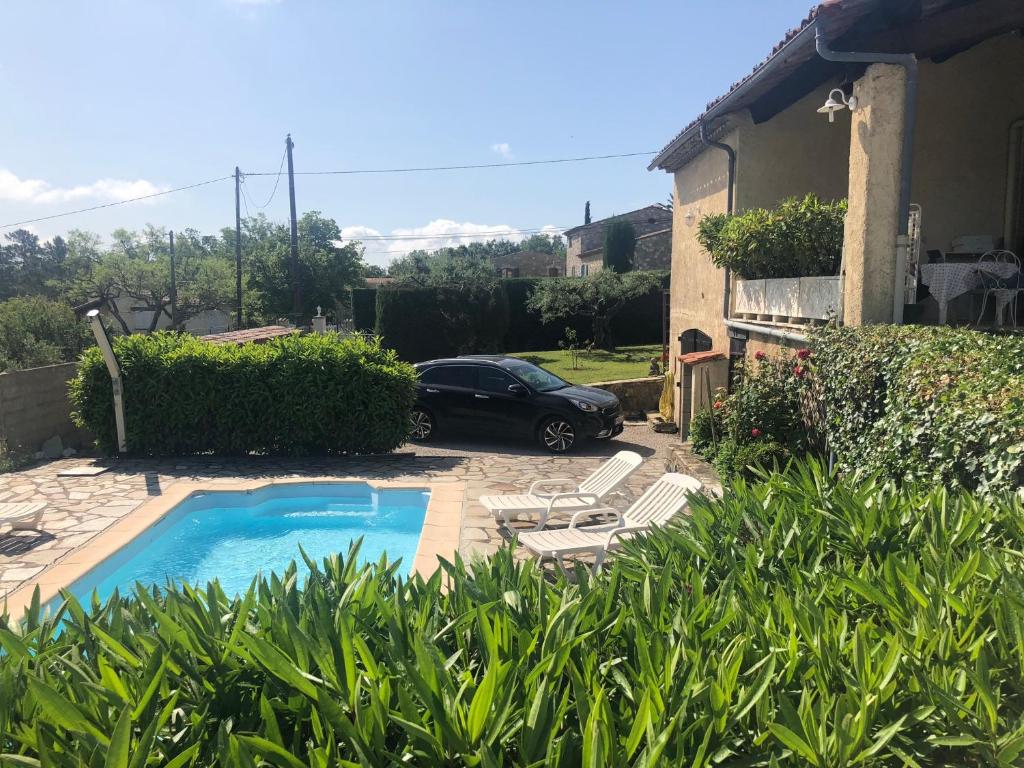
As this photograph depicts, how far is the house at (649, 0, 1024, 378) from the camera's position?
7660 millimetres

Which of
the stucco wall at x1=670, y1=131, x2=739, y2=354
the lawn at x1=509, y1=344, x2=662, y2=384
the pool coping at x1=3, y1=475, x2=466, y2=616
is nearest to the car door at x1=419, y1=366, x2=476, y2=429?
the pool coping at x1=3, y1=475, x2=466, y2=616

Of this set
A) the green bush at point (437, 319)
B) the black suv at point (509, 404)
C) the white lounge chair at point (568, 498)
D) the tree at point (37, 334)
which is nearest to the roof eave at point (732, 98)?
the white lounge chair at point (568, 498)

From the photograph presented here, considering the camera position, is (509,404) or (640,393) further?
(640,393)

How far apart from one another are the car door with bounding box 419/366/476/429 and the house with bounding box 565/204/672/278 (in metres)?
19.4

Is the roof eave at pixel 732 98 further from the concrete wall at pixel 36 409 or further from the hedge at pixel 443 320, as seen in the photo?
the hedge at pixel 443 320

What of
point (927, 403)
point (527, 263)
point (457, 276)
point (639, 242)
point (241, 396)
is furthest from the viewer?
point (527, 263)

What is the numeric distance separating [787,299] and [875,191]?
2.28 m

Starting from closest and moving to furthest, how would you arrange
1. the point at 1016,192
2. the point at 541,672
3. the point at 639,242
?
the point at 541,672, the point at 1016,192, the point at 639,242

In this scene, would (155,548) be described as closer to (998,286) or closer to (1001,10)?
(998,286)

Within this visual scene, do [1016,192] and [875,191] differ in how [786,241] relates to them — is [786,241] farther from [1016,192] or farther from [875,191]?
[1016,192]

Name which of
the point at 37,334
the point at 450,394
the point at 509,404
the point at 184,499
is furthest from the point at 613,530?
the point at 37,334

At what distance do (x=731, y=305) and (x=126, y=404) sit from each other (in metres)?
10.2

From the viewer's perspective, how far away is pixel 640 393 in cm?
1789

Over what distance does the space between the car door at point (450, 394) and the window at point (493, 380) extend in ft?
0.43
